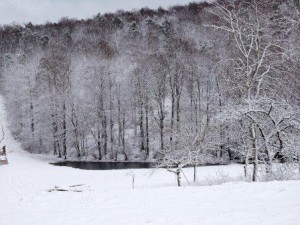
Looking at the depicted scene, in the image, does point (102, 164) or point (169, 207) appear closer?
point (169, 207)

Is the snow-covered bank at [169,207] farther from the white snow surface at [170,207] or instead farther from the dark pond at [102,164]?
the dark pond at [102,164]

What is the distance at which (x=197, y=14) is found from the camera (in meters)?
79.3

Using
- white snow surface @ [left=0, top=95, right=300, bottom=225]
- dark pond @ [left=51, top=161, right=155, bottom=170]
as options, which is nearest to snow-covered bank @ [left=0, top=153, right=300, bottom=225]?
white snow surface @ [left=0, top=95, right=300, bottom=225]

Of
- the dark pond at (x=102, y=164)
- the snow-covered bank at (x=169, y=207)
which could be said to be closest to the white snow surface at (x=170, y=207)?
the snow-covered bank at (x=169, y=207)

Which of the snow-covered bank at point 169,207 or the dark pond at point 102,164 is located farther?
the dark pond at point 102,164

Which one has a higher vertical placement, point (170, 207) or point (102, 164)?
point (170, 207)

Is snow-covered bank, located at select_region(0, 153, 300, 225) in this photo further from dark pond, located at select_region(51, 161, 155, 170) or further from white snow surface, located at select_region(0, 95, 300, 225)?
dark pond, located at select_region(51, 161, 155, 170)

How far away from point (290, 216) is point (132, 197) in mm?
6965

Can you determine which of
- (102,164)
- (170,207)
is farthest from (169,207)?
(102,164)

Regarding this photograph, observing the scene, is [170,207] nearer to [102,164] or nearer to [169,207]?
[169,207]

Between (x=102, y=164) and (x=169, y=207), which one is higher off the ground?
(x=169, y=207)

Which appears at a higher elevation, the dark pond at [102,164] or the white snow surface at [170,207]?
the white snow surface at [170,207]

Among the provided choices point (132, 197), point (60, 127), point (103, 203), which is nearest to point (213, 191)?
→ point (132, 197)

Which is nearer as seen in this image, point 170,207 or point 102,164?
point 170,207
